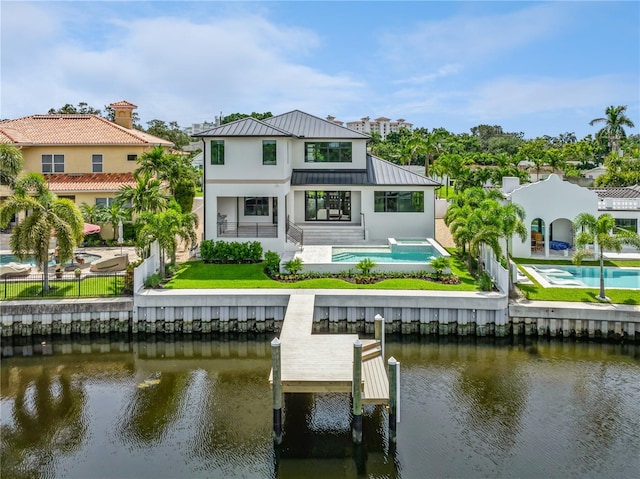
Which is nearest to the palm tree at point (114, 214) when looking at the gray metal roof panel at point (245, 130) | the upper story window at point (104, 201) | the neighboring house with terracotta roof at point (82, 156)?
the upper story window at point (104, 201)

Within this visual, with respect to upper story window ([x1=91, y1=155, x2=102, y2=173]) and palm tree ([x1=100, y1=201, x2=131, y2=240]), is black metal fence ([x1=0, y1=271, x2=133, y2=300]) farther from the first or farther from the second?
upper story window ([x1=91, y1=155, x2=102, y2=173])

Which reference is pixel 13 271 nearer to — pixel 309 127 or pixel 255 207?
pixel 255 207

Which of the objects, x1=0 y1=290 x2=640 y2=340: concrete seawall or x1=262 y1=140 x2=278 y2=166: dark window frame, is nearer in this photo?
x1=0 y1=290 x2=640 y2=340: concrete seawall

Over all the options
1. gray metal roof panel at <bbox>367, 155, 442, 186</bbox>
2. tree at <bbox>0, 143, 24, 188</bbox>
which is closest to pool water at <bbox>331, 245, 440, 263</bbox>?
gray metal roof panel at <bbox>367, 155, 442, 186</bbox>

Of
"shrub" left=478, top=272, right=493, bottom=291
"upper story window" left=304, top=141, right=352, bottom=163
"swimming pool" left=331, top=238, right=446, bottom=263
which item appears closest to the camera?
"shrub" left=478, top=272, right=493, bottom=291

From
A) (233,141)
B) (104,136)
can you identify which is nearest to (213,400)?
(233,141)

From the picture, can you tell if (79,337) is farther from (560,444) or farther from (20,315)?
(560,444)
